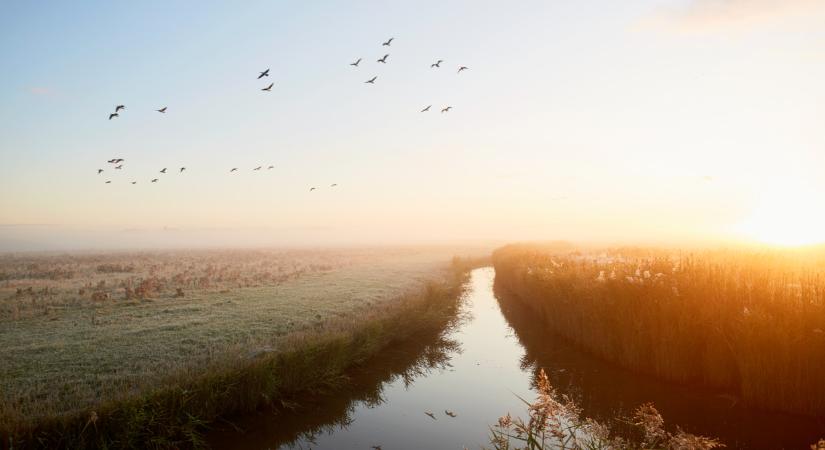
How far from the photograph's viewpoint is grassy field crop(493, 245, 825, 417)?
32.2ft

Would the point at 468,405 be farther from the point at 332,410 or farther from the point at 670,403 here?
the point at 670,403

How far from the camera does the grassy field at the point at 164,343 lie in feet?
30.5

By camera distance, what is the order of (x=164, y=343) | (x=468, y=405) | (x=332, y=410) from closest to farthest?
(x=332, y=410)
(x=468, y=405)
(x=164, y=343)

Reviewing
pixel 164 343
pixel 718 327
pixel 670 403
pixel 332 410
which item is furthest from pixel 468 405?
pixel 164 343

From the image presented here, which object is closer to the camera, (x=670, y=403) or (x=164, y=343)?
(x=670, y=403)

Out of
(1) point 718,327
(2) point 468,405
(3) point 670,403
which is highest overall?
(1) point 718,327

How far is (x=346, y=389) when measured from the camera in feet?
42.2

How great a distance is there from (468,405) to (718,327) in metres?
7.22

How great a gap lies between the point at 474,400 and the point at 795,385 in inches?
300

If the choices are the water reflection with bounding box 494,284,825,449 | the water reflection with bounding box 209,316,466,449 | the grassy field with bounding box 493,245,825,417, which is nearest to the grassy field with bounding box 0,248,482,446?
the water reflection with bounding box 209,316,466,449

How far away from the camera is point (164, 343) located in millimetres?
14539

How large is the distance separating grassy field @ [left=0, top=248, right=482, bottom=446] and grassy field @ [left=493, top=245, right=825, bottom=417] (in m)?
8.18

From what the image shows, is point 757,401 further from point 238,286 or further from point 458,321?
point 238,286

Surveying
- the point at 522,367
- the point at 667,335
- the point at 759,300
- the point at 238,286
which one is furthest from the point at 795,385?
the point at 238,286
